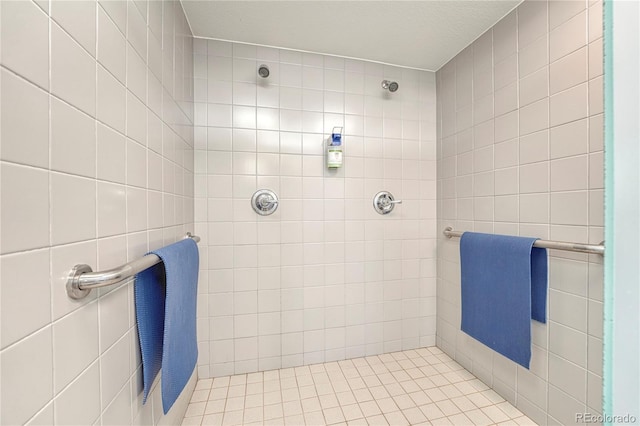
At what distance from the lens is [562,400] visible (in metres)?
0.95

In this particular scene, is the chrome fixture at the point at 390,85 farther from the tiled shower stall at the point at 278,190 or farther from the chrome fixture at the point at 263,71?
the chrome fixture at the point at 263,71

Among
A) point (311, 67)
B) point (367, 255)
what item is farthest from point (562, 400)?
point (311, 67)

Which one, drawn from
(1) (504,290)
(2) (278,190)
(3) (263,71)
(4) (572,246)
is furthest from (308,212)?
(4) (572,246)

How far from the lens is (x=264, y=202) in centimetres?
136

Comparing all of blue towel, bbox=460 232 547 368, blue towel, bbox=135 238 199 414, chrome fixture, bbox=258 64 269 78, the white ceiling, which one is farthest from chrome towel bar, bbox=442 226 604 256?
chrome fixture, bbox=258 64 269 78

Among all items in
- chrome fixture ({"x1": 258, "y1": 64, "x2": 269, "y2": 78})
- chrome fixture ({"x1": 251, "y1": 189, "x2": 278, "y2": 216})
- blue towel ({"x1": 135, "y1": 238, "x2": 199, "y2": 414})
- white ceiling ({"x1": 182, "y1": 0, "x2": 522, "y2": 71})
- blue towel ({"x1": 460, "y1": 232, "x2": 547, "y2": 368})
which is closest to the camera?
blue towel ({"x1": 135, "y1": 238, "x2": 199, "y2": 414})

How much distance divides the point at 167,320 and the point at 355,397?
100 centimetres

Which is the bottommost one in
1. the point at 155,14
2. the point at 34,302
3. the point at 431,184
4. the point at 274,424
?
the point at 274,424

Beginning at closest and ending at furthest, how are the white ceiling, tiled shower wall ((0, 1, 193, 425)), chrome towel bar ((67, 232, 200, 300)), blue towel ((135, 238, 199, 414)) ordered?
1. tiled shower wall ((0, 1, 193, 425))
2. chrome towel bar ((67, 232, 200, 300))
3. blue towel ((135, 238, 199, 414))
4. the white ceiling

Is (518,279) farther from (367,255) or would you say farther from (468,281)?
(367,255)

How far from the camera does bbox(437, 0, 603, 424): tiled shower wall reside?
868mm

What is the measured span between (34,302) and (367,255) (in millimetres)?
1376

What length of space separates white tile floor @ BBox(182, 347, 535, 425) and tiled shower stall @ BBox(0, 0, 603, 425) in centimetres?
8

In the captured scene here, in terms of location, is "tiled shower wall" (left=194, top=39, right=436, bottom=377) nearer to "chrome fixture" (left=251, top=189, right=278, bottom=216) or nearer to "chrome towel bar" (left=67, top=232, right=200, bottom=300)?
"chrome fixture" (left=251, top=189, right=278, bottom=216)
